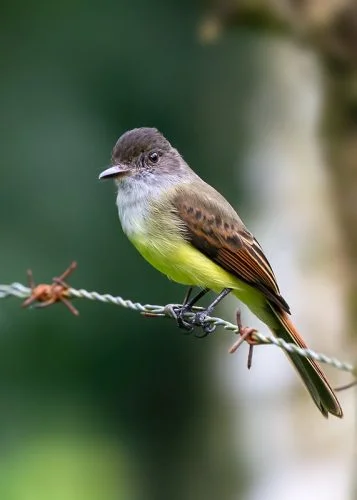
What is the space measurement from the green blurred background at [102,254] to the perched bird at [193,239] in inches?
180

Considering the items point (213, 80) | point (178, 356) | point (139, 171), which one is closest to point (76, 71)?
point (213, 80)

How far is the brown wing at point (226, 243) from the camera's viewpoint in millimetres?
4902

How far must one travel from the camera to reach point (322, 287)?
10953 millimetres

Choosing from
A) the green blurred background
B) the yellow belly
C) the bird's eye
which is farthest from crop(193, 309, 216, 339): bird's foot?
the green blurred background

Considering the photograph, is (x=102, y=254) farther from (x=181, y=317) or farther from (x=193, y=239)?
(x=181, y=317)

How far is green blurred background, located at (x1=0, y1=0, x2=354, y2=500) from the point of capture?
10.4 m

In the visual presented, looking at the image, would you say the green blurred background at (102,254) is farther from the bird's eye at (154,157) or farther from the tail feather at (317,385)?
the tail feather at (317,385)

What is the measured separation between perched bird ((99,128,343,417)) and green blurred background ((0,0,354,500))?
4.56 m

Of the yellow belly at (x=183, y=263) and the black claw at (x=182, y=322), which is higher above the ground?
the yellow belly at (x=183, y=263)

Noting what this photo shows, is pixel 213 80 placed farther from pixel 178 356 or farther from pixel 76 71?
pixel 178 356

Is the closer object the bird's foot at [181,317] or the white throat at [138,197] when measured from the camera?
the bird's foot at [181,317]

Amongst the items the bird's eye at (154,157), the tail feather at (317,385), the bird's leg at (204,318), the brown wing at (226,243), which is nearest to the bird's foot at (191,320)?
the bird's leg at (204,318)

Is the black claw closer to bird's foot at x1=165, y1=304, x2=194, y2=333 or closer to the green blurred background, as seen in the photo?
bird's foot at x1=165, y1=304, x2=194, y2=333

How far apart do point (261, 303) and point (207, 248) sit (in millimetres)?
311
